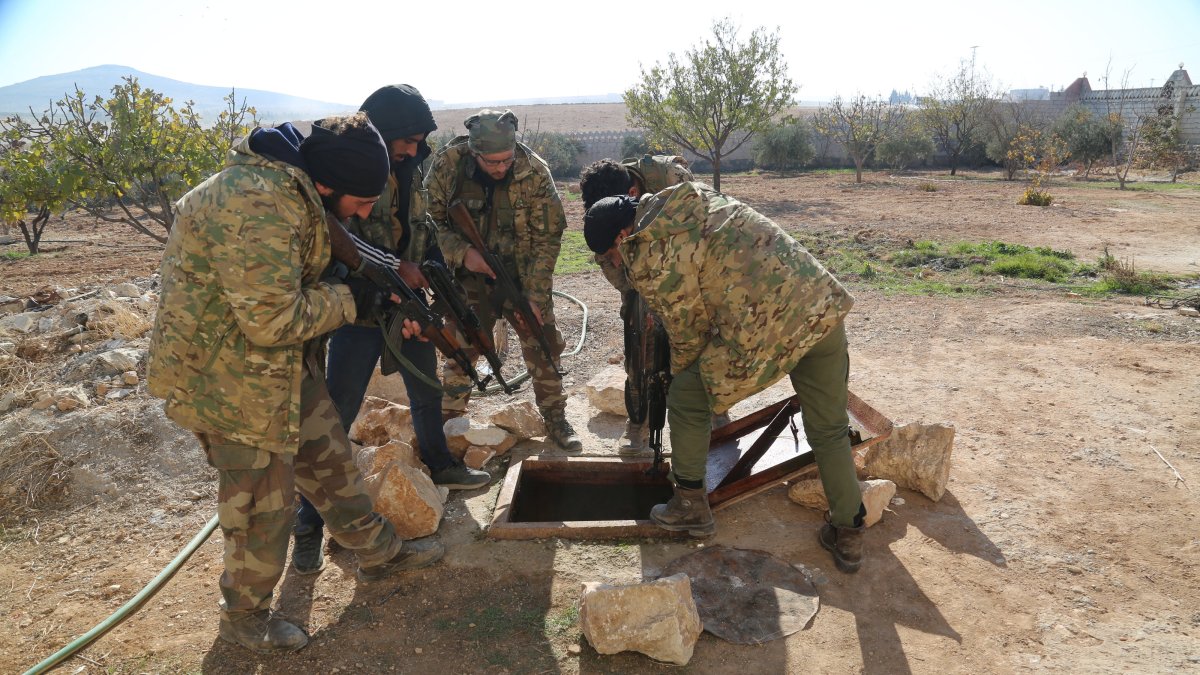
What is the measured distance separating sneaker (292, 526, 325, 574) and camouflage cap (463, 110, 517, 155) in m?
2.01

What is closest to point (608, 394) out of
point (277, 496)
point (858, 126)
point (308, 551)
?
point (308, 551)

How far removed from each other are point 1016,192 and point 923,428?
17545 mm

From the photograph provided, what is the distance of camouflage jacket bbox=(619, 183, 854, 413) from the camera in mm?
2570

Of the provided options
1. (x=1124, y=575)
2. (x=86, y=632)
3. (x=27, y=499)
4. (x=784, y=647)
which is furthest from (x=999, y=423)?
(x=27, y=499)

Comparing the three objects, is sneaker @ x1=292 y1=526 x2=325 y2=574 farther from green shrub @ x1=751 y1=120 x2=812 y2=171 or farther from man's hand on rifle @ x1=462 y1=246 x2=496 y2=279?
green shrub @ x1=751 y1=120 x2=812 y2=171

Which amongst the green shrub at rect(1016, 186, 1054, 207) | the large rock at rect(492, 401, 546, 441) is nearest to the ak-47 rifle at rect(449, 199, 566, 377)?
the large rock at rect(492, 401, 546, 441)

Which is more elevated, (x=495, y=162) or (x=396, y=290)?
(x=495, y=162)

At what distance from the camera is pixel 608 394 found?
444cm

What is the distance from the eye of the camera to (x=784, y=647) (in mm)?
2496

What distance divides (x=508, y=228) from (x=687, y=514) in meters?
1.91

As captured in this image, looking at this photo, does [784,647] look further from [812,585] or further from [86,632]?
[86,632]

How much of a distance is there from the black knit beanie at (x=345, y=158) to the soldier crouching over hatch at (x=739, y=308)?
0.83m

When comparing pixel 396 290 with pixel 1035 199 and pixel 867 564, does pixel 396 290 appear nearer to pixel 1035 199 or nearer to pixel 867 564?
pixel 867 564

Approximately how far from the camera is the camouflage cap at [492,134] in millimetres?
3477
